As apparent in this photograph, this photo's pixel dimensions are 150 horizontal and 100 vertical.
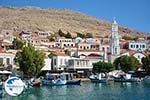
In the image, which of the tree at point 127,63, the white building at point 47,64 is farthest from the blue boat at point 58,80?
the tree at point 127,63

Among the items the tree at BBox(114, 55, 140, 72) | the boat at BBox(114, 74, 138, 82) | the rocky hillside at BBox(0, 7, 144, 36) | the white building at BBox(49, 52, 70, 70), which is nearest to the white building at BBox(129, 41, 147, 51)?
the tree at BBox(114, 55, 140, 72)

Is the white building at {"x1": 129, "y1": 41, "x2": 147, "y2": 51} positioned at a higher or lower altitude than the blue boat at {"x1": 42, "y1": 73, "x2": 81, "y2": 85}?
higher

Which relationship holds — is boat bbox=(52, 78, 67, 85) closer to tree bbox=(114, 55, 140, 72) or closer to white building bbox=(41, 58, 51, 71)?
white building bbox=(41, 58, 51, 71)

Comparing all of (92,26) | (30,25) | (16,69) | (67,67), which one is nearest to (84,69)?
(67,67)

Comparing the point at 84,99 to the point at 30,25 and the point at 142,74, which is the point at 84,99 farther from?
the point at 30,25

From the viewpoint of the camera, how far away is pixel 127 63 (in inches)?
3270

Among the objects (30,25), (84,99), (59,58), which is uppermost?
(30,25)

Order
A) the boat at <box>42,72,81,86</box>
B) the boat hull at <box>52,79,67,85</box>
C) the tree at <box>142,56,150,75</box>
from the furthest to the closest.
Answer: the tree at <box>142,56,150,75</box>, the boat at <box>42,72,81,86</box>, the boat hull at <box>52,79,67,85</box>

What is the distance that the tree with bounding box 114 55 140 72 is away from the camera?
82938 millimetres

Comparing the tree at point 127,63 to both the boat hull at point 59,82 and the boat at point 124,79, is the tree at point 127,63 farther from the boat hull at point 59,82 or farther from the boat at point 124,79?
the boat hull at point 59,82

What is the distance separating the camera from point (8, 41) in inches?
4134

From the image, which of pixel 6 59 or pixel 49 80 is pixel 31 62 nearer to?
pixel 49 80

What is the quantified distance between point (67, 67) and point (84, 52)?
10651mm

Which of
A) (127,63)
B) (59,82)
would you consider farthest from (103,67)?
(59,82)
